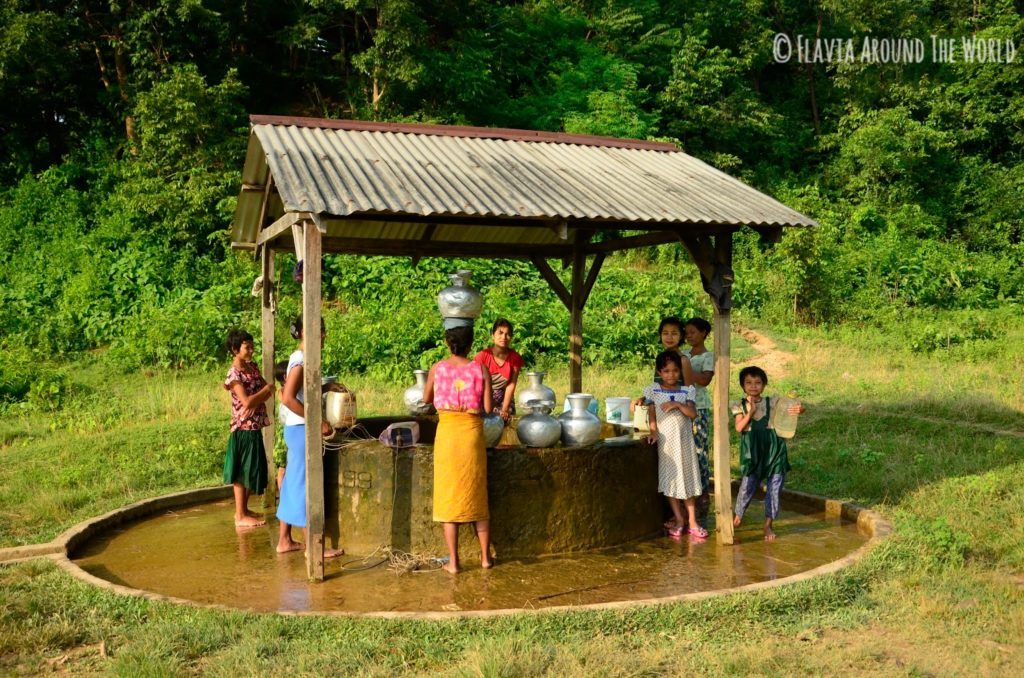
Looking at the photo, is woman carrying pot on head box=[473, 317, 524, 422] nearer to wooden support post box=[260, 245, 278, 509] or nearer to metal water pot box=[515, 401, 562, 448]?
metal water pot box=[515, 401, 562, 448]

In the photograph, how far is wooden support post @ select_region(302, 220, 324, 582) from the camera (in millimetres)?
5820

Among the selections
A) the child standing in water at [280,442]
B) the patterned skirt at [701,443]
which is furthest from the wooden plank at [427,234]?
the patterned skirt at [701,443]

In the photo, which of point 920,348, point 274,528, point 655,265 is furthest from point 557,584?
point 655,265

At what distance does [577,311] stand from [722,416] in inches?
114

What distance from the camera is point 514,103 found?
22781 mm

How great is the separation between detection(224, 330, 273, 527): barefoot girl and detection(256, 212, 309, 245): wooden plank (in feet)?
2.77

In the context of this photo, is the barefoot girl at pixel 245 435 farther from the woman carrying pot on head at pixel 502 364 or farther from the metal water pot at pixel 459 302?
the woman carrying pot on head at pixel 502 364

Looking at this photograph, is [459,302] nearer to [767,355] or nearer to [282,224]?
[282,224]

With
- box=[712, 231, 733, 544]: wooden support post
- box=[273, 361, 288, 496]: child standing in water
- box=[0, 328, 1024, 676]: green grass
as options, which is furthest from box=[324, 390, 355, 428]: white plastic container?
box=[712, 231, 733, 544]: wooden support post

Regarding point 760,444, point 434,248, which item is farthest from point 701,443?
point 434,248

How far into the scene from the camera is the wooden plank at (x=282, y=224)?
5.79 m

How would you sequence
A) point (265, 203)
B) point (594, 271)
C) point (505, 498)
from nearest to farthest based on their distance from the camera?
point (505, 498) < point (265, 203) < point (594, 271)

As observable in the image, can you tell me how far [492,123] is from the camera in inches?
872

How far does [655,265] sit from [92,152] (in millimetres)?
13650
